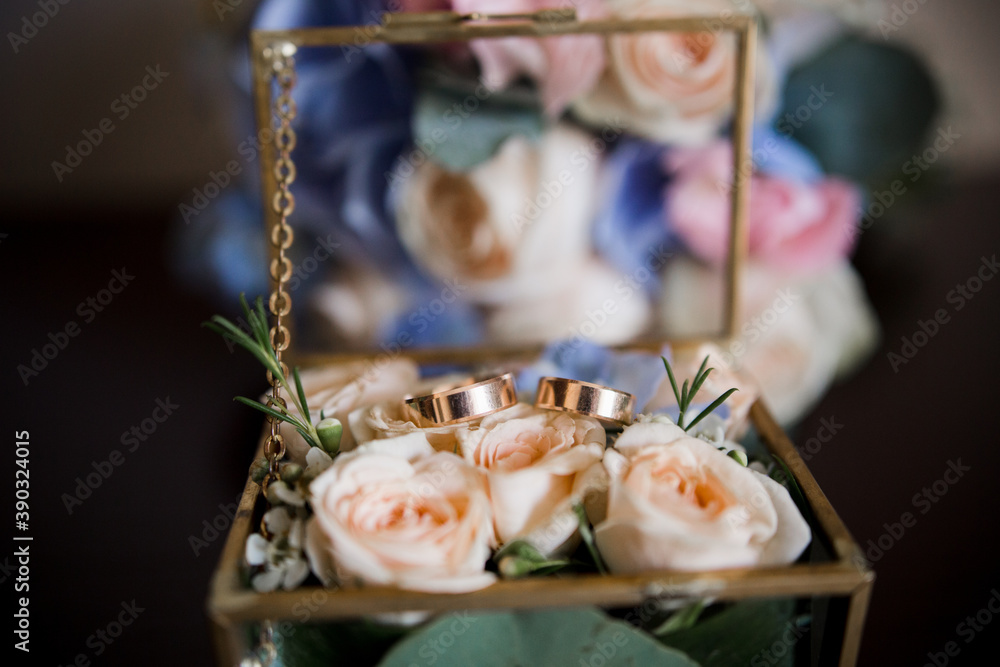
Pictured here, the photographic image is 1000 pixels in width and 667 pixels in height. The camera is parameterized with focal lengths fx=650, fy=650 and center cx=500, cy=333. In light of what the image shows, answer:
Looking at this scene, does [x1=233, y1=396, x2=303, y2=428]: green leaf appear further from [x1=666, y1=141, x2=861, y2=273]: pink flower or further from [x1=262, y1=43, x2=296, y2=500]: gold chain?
[x1=666, y1=141, x2=861, y2=273]: pink flower

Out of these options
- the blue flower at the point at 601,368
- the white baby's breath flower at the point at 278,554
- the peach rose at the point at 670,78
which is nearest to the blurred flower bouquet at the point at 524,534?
the white baby's breath flower at the point at 278,554

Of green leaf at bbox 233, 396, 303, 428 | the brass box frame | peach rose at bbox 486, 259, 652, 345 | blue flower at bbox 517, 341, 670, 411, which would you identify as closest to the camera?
the brass box frame

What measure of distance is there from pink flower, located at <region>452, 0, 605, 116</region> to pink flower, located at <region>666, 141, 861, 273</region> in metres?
0.14

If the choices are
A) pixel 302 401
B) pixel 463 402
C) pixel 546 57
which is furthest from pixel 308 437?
pixel 546 57

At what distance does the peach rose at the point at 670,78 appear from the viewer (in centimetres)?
70

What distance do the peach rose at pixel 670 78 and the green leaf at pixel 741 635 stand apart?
50 centimetres

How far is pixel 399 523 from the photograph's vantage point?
453 mm

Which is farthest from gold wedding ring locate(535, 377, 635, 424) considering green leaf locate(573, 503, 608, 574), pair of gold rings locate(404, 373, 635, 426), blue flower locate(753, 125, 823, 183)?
blue flower locate(753, 125, 823, 183)

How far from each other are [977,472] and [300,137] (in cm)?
93

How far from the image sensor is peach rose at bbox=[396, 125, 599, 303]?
28.4 inches

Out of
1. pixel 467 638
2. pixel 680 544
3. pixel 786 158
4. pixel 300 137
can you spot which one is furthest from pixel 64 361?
pixel 786 158

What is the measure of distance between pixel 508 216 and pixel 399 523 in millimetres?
396

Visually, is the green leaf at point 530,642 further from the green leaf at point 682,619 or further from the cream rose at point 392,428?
the cream rose at point 392,428

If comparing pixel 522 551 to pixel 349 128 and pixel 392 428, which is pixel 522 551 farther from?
pixel 349 128
